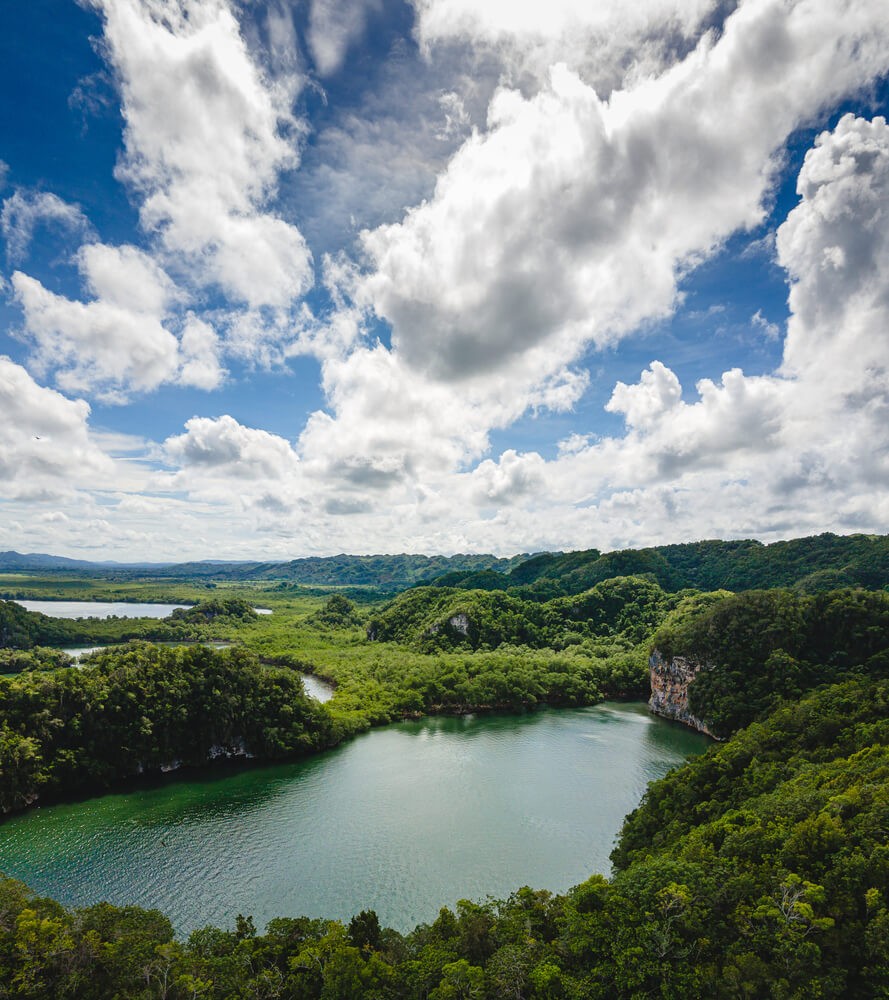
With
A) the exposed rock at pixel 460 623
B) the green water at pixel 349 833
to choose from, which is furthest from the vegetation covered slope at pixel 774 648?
the exposed rock at pixel 460 623

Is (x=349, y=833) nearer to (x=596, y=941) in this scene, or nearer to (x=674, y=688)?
(x=596, y=941)

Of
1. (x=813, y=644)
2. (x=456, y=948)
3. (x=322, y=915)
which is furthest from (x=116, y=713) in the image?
(x=813, y=644)

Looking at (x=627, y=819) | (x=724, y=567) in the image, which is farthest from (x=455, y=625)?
(x=724, y=567)

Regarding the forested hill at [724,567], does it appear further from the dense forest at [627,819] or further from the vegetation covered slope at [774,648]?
the vegetation covered slope at [774,648]

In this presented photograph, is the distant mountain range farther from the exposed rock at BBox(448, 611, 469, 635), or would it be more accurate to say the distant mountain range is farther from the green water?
the green water

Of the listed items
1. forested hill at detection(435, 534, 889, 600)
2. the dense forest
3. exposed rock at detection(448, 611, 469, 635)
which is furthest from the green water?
forested hill at detection(435, 534, 889, 600)
